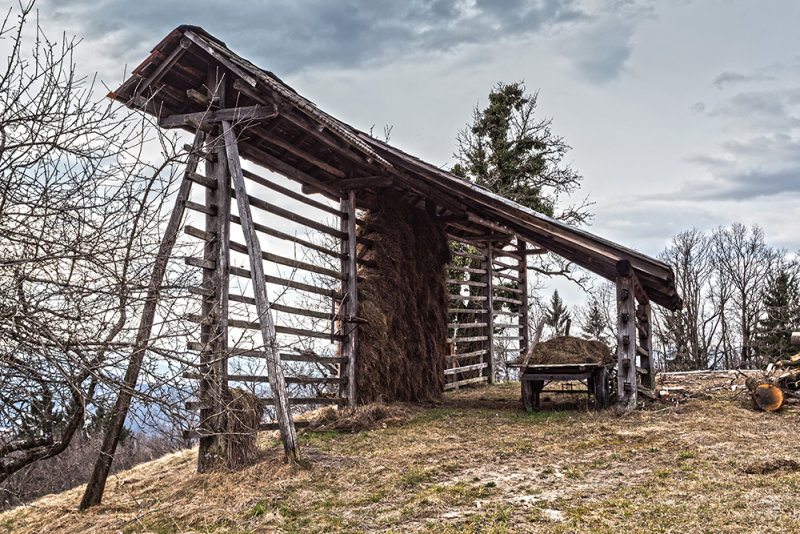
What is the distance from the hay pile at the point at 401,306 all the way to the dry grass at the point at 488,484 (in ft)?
5.32

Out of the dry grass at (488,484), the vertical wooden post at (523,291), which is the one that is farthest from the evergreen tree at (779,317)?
the dry grass at (488,484)

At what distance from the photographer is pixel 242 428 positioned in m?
6.91

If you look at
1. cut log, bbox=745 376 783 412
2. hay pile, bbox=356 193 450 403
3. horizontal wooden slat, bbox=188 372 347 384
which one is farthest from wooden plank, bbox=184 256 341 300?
cut log, bbox=745 376 783 412

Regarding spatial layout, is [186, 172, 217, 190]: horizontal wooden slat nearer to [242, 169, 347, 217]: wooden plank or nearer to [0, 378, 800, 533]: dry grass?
[242, 169, 347, 217]: wooden plank

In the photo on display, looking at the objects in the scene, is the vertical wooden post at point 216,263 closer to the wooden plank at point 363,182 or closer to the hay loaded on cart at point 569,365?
the wooden plank at point 363,182

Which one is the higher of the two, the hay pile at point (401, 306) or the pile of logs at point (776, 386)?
the hay pile at point (401, 306)

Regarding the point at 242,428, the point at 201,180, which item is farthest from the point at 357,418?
the point at 201,180

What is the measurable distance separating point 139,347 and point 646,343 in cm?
1024

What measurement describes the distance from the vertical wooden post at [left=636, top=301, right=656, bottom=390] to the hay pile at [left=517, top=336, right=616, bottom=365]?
179 centimetres

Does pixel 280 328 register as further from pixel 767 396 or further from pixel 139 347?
pixel 767 396

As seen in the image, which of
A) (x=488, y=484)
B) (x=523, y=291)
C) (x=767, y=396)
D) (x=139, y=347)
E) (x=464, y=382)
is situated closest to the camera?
(x=139, y=347)

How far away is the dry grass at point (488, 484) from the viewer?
4.81 m

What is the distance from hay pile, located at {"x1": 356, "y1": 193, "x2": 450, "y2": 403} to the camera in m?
10.2

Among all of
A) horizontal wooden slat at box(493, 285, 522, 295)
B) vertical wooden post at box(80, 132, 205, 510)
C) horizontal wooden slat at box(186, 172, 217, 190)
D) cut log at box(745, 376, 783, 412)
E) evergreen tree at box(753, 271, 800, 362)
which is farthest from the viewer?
evergreen tree at box(753, 271, 800, 362)
